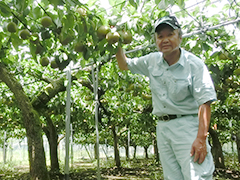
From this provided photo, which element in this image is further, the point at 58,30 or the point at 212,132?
the point at 212,132

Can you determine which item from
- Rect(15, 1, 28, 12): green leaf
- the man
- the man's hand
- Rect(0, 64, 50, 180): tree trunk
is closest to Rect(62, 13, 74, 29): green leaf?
Rect(15, 1, 28, 12): green leaf

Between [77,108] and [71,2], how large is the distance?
19.5ft

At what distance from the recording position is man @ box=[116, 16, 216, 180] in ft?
4.84

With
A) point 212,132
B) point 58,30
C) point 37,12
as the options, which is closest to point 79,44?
point 58,30

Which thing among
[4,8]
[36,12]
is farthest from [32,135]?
[4,8]

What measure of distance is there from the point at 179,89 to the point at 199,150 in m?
0.38

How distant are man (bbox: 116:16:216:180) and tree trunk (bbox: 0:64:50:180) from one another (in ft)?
8.00

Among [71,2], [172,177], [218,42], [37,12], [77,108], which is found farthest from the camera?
[77,108]

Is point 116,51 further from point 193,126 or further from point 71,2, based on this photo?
point 193,126

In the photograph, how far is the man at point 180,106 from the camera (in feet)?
4.84

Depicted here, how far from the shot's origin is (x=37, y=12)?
1.92 meters

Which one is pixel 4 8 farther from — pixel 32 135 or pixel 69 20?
pixel 32 135

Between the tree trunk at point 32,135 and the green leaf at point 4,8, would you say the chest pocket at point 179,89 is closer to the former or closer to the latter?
the green leaf at point 4,8

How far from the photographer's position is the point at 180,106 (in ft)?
5.29
